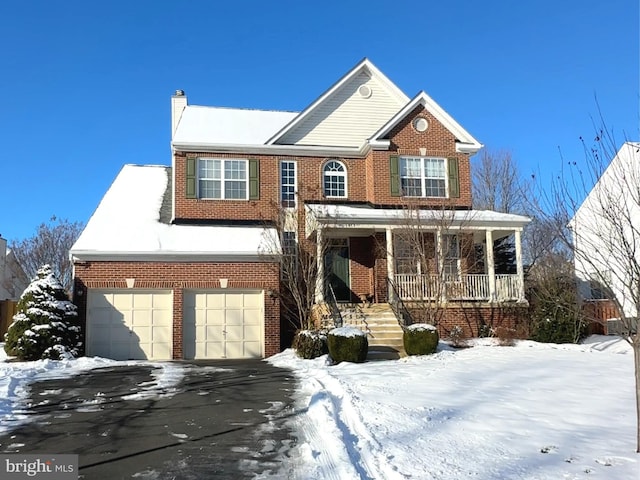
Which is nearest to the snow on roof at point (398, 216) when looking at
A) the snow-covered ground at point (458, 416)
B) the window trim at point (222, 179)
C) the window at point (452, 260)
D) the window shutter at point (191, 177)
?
the window at point (452, 260)

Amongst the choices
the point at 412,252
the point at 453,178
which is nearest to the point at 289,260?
the point at 412,252

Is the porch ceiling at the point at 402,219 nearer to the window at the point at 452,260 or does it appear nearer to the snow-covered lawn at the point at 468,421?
the window at the point at 452,260

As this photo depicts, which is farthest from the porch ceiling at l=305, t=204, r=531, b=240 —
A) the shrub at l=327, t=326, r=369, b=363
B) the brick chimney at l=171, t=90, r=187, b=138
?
the brick chimney at l=171, t=90, r=187, b=138

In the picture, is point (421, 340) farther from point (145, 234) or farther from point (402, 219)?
point (145, 234)

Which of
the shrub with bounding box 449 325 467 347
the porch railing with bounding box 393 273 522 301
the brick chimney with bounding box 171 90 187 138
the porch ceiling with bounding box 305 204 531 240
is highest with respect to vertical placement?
the brick chimney with bounding box 171 90 187 138

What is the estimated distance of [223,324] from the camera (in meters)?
17.3

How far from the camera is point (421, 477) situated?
5.13m

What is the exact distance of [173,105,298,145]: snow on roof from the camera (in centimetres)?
2006

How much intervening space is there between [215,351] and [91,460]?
1113cm

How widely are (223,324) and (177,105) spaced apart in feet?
35.5

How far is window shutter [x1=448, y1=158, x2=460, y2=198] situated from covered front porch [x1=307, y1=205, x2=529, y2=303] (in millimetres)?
1268

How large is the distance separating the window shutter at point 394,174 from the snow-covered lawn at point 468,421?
28.1 feet

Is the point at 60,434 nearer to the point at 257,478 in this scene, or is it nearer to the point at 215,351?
the point at 257,478

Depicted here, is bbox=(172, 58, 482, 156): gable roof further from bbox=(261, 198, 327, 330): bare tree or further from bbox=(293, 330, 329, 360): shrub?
bbox=(293, 330, 329, 360): shrub
